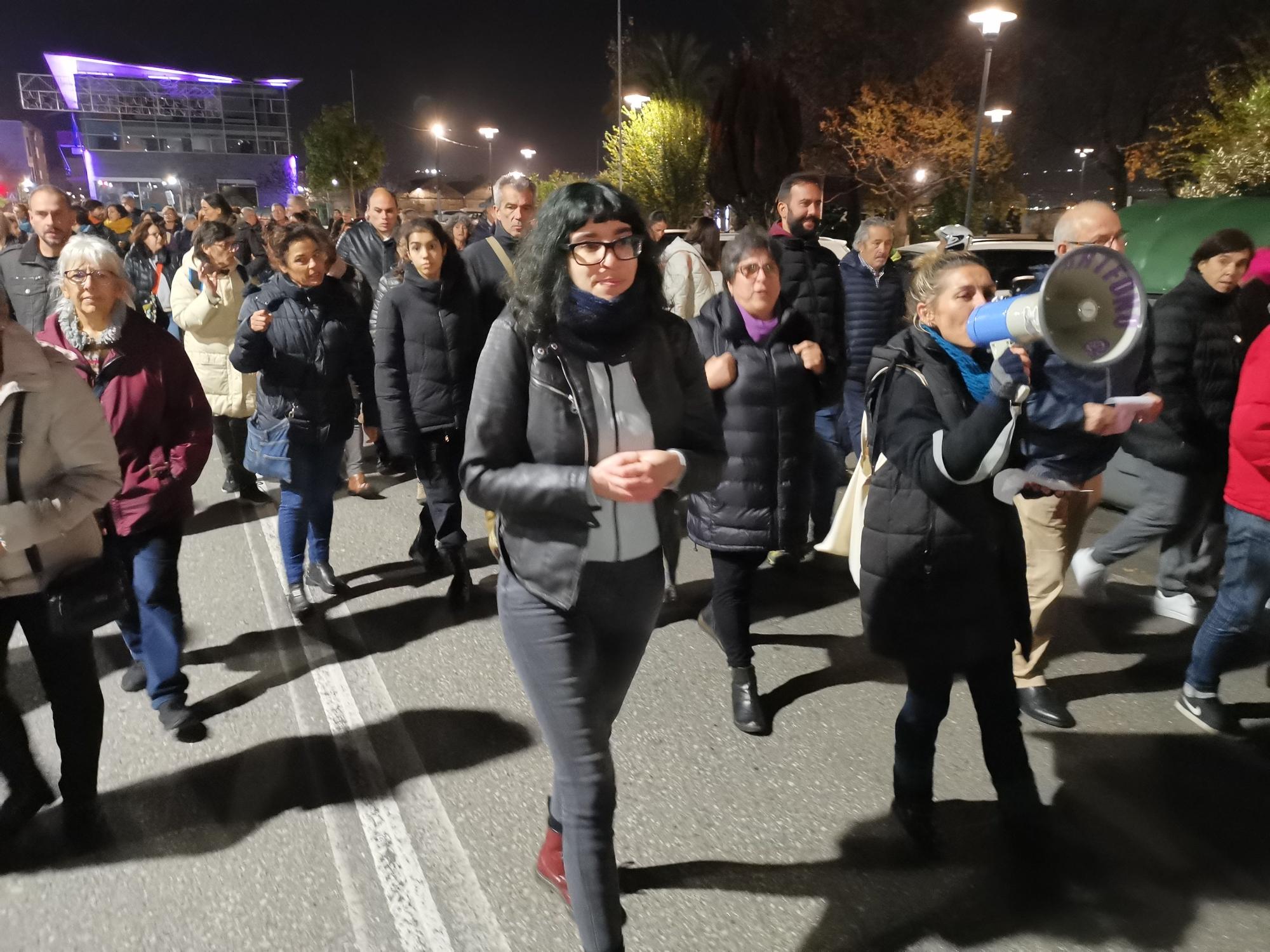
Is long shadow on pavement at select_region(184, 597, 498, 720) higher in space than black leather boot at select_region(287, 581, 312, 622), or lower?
lower

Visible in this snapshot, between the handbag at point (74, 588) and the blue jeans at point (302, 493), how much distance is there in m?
1.86

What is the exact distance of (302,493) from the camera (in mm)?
4883

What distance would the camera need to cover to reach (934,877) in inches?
111

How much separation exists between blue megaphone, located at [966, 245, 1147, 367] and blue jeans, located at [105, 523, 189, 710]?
318cm

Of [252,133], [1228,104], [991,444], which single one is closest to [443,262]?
[991,444]

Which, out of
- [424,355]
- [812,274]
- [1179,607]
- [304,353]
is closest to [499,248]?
[424,355]

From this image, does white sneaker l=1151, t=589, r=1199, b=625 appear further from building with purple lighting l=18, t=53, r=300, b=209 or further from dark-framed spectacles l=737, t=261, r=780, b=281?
building with purple lighting l=18, t=53, r=300, b=209

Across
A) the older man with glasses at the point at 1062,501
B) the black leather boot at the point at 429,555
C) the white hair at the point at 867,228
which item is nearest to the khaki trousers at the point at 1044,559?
the older man with glasses at the point at 1062,501

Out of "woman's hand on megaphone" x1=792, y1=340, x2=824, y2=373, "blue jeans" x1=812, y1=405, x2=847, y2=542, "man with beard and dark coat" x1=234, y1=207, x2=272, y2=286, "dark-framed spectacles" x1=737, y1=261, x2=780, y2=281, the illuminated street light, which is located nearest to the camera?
"dark-framed spectacles" x1=737, y1=261, x2=780, y2=281

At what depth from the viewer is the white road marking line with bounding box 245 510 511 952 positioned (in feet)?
8.73

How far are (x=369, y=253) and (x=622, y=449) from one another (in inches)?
224

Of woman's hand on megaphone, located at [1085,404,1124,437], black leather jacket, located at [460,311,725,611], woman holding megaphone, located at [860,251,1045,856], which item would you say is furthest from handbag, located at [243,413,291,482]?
woman's hand on megaphone, located at [1085,404,1124,437]

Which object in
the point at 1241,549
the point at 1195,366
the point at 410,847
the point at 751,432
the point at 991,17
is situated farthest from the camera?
the point at 991,17

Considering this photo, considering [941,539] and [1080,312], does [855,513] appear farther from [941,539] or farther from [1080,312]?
[1080,312]
